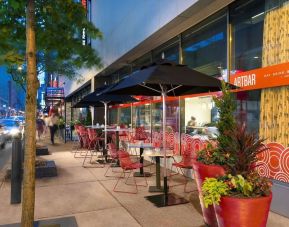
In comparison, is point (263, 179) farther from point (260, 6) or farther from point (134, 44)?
point (134, 44)

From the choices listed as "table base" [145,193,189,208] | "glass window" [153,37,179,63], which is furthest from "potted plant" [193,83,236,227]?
"glass window" [153,37,179,63]

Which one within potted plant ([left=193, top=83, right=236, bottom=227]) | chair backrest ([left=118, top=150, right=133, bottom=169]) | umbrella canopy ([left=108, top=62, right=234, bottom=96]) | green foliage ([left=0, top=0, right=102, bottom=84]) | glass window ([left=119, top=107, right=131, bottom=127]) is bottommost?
chair backrest ([left=118, top=150, right=133, bottom=169])

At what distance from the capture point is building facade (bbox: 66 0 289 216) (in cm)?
614

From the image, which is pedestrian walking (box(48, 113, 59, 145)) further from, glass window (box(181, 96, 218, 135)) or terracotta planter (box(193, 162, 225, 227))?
terracotta planter (box(193, 162, 225, 227))

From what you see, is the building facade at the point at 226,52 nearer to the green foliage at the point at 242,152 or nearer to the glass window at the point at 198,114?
the glass window at the point at 198,114

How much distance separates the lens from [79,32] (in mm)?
6512

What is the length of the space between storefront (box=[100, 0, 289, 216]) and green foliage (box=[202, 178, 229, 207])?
1469mm

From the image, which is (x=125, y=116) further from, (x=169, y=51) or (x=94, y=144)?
(x=169, y=51)

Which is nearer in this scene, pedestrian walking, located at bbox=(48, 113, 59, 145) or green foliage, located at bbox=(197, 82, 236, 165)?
green foliage, located at bbox=(197, 82, 236, 165)

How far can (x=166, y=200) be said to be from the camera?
6.27 metres

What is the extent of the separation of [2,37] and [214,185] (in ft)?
12.0

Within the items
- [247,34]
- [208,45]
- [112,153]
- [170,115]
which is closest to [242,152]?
[247,34]

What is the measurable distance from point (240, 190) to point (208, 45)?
19.7ft

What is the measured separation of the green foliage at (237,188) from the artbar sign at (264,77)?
2593 mm
